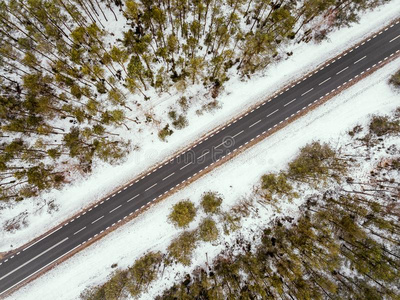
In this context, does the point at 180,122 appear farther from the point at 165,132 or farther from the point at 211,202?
the point at 211,202

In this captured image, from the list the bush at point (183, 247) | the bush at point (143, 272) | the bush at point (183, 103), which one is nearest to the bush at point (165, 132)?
the bush at point (183, 103)

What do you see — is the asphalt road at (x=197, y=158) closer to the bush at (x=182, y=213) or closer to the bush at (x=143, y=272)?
the bush at (x=182, y=213)

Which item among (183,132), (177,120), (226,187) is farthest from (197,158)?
(177,120)

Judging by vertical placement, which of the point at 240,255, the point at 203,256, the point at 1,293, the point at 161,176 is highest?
the point at 161,176

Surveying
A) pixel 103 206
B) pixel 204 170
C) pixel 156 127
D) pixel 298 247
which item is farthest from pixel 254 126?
pixel 103 206

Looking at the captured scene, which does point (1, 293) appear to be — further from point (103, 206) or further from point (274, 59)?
point (274, 59)

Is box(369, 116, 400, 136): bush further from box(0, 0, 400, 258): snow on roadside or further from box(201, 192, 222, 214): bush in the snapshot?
box(201, 192, 222, 214): bush

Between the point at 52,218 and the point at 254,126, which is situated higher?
the point at 52,218
